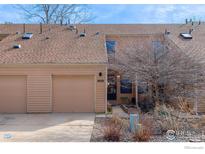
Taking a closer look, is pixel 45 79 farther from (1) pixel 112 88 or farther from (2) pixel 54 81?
(1) pixel 112 88

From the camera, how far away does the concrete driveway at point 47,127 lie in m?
8.72

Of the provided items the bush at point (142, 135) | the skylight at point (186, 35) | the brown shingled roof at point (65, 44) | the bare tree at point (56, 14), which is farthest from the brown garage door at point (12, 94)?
the bare tree at point (56, 14)

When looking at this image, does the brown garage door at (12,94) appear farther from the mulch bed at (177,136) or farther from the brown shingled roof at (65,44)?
the mulch bed at (177,136)

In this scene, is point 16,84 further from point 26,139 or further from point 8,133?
point 26,139

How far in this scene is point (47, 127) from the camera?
10539mm

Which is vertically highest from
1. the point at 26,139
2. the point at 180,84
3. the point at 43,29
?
the point at 43,29

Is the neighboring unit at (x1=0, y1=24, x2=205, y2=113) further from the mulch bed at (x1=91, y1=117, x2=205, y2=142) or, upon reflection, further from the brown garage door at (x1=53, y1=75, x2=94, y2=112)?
the mulch bed at (x1=91, y1=117, x2=205, y2=142)

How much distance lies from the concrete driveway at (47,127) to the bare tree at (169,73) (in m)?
3.10

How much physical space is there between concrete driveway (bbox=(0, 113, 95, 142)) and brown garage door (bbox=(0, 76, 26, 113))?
31.8 inches

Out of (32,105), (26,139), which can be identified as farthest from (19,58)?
(26,139)

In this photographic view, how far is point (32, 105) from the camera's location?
14.2 meters

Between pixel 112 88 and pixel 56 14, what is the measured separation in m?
A: 13.0

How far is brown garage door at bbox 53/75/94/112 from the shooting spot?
14.3 metres
